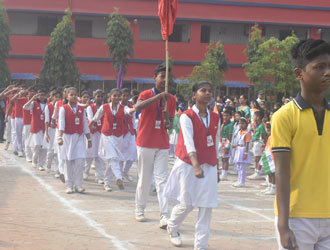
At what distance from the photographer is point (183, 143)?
21.6 feet

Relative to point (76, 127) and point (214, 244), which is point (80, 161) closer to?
point (76, 127)

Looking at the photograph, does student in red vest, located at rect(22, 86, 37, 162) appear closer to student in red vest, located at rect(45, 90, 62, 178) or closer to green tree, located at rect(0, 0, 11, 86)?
student in red vest, located at rect(45, 90, 62, 178)

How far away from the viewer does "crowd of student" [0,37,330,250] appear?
339 centimetres

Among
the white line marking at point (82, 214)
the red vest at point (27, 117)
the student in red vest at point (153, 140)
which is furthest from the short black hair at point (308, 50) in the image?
the red vest at point (27, 117)

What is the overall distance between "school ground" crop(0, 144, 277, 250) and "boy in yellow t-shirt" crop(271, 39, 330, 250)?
3.36 metres

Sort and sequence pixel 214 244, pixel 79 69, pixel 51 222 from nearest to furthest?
1. pixel 214 244
2. pixel 51 222
3. pixel 79 69

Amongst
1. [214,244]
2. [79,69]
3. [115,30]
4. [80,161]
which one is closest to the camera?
[214,244]

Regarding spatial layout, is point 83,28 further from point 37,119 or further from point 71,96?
point 71,96

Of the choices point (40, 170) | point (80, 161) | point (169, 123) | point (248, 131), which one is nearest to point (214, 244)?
point (169, 123)

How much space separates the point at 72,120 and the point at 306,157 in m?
7.47

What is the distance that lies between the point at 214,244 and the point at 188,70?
33551 mm

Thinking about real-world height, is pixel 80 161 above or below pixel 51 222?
above

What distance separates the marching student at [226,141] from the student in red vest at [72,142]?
3811 mm

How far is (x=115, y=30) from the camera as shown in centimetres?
3481
